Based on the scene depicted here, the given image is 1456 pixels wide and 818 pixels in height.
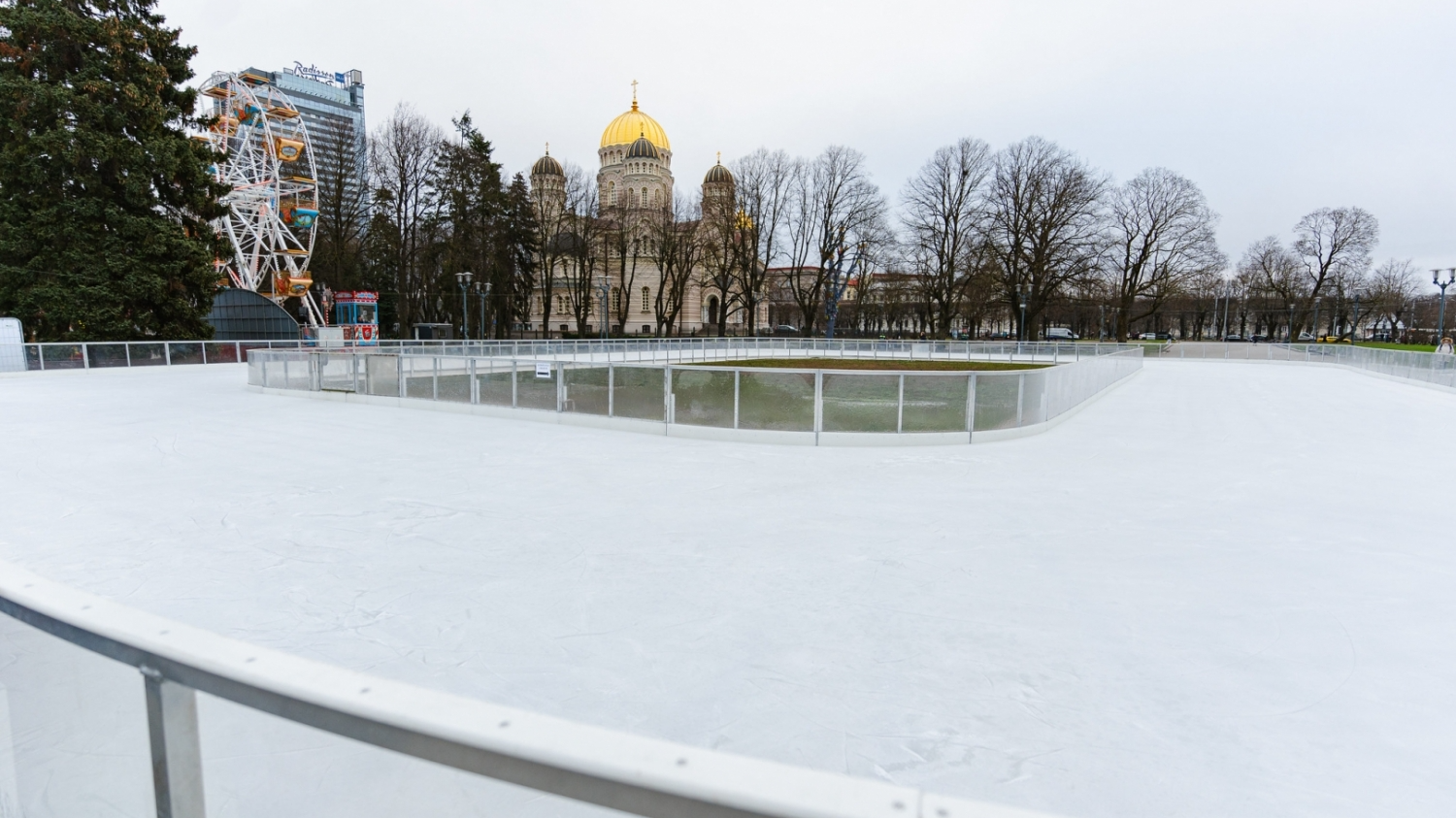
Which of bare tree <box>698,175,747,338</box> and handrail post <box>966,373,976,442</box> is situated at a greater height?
bare tree <box>698,175,747,338</box>

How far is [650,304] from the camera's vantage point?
292 feet

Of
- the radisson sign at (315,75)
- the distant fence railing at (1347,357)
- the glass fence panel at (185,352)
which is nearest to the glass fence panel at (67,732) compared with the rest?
the glass fence panel at (185,352)

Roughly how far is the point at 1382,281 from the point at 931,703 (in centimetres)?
9913

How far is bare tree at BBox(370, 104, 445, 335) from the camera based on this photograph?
43500 mm

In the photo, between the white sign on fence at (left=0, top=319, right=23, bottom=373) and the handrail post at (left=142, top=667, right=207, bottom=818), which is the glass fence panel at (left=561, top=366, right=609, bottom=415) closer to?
the handrail post at (left=142, top=667, right=207, bottom=818)

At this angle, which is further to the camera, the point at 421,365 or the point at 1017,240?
the point at 1017,240

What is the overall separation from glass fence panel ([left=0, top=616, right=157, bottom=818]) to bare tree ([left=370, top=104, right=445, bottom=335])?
4657 centimetres

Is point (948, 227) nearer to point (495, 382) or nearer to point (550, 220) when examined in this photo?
point (550, 220)

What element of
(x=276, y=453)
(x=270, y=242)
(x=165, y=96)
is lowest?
(x=276, y=453)

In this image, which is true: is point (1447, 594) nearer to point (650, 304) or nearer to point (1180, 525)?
point (1180, 525)

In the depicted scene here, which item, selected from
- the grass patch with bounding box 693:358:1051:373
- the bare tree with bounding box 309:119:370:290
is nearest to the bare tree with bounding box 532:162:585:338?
the bare tree with bounding box 309:119:370:290

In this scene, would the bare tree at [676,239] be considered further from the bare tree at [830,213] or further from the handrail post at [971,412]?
the handrail post at [971,412]

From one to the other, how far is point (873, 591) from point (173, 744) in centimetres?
431

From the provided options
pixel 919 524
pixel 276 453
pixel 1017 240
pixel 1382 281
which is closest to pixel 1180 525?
pixel 919 524
